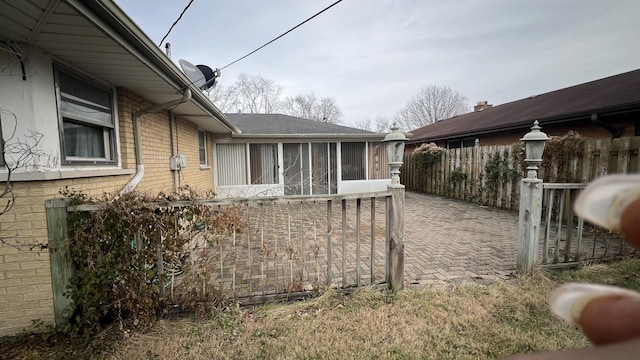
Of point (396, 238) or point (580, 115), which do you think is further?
point (580, 115)

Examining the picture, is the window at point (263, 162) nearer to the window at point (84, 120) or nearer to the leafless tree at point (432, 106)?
the window at point (84, 120)

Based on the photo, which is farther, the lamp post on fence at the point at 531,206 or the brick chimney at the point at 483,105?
the brick chimney at the point at 483,105

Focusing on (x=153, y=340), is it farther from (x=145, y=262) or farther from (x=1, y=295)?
(x=1, y=295)

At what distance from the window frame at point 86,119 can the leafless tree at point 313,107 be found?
94.3 feet

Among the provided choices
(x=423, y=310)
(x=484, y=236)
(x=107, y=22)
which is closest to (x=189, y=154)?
(x=107, y=22)

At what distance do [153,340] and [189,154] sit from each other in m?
5.64

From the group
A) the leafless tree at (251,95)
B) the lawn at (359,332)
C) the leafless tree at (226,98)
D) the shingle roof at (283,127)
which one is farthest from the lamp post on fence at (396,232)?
the leafless tree at (251,95)

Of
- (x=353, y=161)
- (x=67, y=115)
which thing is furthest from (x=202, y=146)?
(x=67, y=115)

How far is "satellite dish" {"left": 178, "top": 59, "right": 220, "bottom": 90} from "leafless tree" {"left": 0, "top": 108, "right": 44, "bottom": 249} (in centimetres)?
419

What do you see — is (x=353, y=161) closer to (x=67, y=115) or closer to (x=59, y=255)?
(x=67, y=115)

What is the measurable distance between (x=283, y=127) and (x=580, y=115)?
9628 millimetres

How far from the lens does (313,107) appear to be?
34250mm

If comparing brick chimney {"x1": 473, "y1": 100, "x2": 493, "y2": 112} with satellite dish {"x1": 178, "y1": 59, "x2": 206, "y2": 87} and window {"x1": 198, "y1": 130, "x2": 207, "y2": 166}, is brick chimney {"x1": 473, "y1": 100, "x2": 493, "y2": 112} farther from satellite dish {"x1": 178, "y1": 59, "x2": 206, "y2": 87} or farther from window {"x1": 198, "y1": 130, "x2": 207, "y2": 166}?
satellite dish {"x1": 178, "y1": 59, "x2": 206, "y2": 87}

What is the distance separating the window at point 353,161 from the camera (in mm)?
11031
